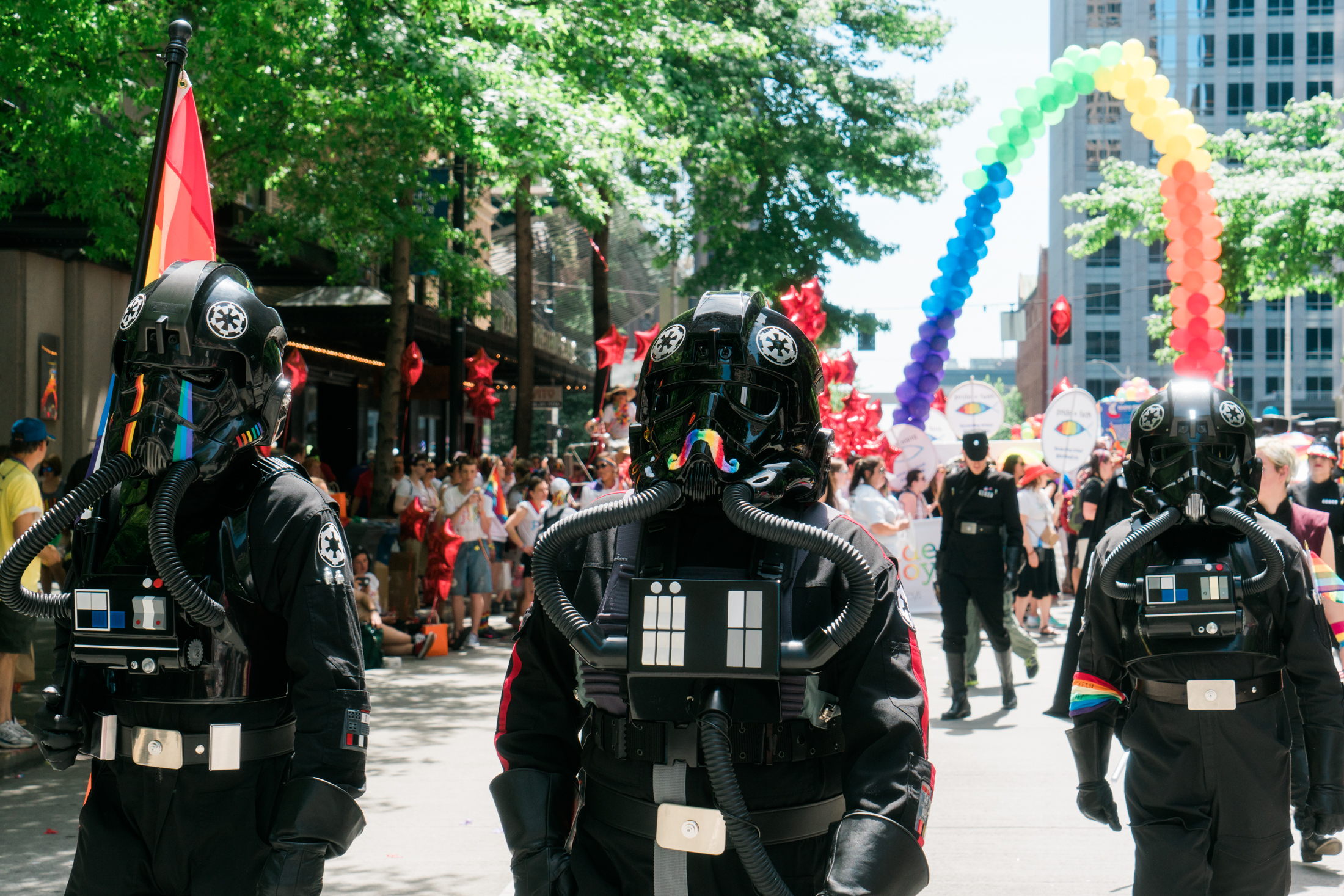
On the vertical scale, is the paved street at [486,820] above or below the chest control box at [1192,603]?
below

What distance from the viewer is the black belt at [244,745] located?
9.25 feet

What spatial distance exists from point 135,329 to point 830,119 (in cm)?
2349

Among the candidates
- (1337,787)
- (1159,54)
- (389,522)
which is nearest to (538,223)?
(389,522)

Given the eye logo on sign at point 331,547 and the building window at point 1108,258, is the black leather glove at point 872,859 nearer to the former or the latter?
the eye logo on sign at point 331,547

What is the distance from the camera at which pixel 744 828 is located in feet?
7.08

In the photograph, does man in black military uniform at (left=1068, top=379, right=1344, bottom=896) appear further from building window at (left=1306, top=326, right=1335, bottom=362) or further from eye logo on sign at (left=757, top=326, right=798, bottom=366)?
building window at (left=1306, top=326, right=1335, bottom=362)

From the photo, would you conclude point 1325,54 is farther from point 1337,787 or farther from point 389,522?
point 1337,787

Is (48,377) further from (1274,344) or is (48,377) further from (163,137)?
(1274,344)

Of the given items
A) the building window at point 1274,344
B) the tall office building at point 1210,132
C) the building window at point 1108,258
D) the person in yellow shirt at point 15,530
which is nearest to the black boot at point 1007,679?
the person in yellow shirt at point 15,530

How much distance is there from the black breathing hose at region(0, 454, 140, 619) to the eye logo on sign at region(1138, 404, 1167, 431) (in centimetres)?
293

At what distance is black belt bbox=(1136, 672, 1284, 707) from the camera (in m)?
3.80

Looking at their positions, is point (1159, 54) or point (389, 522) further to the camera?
point (1159, 54)

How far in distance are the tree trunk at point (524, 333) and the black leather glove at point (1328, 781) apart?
18608 millimetres

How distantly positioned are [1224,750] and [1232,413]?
40.1 inches
